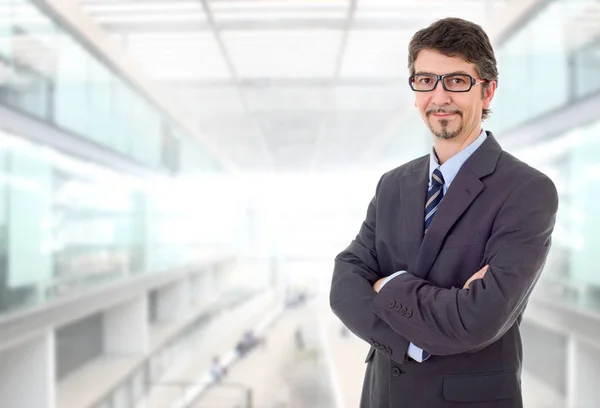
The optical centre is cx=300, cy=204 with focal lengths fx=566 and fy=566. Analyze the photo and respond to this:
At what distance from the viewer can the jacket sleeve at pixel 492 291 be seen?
107cm

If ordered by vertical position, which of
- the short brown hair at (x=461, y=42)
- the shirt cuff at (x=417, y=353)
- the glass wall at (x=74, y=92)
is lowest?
the shirt cuff at (x=417, y=353)

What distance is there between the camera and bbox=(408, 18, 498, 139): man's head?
1.19 m

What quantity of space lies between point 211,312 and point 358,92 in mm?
2746

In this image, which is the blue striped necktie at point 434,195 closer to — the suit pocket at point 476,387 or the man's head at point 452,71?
the man's head at point 452,71

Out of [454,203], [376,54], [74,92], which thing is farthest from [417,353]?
[74,92]

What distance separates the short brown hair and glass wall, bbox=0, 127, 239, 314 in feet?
11.6

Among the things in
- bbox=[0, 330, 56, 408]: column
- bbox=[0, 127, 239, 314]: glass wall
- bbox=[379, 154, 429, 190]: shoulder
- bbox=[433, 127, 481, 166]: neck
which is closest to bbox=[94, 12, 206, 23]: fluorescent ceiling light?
bbox=[0, 127, 239, 314]: glass wall

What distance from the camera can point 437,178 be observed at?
1.30 metres

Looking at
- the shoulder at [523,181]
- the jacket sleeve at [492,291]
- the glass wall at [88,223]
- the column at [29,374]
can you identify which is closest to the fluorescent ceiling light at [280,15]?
the glass wall at [88,223]

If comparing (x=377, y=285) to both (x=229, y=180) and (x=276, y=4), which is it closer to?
(x=276, y=4)

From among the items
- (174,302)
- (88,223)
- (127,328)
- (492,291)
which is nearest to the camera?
Answer: (492,291)

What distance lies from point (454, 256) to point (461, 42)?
45 centimetres

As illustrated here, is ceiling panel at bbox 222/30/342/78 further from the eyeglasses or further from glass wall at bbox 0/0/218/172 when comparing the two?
the eyeglasses

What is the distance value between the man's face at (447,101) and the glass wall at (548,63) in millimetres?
2581
